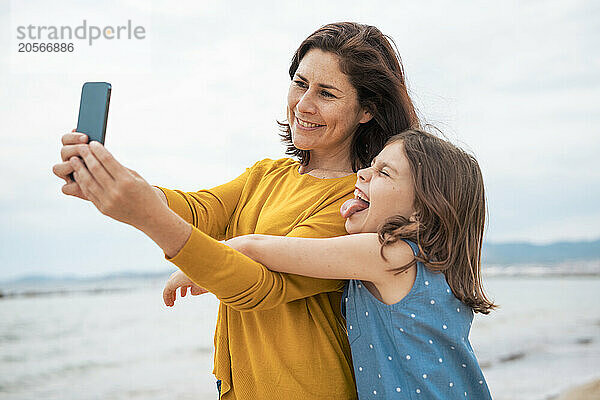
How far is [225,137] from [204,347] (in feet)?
10.9

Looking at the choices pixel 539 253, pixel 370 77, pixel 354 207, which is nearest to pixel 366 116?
pixel 370 77

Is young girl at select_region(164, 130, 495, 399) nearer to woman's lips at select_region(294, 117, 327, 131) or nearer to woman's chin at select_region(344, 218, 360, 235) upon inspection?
woman's chin at select_region(344, 218, 360, 235)

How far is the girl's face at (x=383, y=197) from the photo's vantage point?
1.49 meters

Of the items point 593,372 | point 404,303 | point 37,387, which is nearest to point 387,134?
point 404,303

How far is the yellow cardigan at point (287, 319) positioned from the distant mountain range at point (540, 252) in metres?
11.9

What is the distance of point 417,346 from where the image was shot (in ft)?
4.65

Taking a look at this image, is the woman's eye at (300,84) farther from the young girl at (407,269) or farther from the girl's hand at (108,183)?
the girl's hand at (108,183)

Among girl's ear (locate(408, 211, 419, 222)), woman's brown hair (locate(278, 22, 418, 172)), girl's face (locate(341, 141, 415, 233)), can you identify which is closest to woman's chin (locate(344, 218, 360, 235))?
girl's face (locate(341, 141, 415, 233))

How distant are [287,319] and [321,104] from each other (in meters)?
0.53

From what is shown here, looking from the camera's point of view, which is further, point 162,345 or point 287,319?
point 162,345

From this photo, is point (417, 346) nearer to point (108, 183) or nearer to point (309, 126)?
point (309, 126)

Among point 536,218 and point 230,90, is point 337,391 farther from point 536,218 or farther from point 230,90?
point 536,218

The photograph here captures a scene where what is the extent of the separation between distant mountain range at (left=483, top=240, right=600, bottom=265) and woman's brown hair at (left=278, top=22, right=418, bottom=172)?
11.7m

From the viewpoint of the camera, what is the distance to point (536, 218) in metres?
13.0
